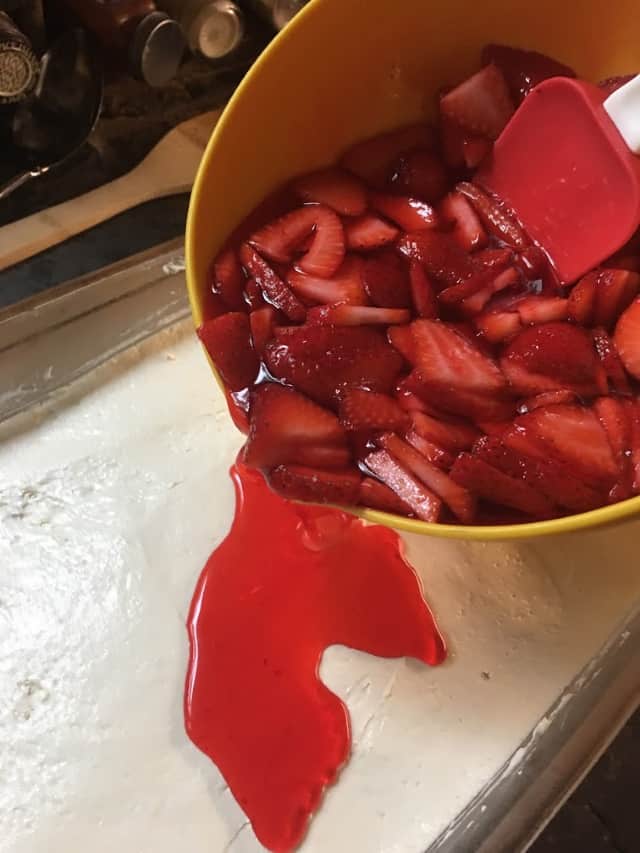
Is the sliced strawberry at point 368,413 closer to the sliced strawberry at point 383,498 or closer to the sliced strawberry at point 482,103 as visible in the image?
the sliced strawberry at point 383,498

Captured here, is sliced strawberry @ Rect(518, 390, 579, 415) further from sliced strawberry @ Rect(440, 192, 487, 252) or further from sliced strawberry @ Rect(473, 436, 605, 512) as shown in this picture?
sliced strawberry @ Rect(440, 192, 487, 252)

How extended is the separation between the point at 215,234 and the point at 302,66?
17cm

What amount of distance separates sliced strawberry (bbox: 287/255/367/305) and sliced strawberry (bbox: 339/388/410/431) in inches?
3.8

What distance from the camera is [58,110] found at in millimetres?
1062

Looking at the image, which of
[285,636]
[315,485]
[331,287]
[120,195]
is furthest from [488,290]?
[120,195]

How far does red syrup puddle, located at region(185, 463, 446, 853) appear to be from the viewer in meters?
0.85

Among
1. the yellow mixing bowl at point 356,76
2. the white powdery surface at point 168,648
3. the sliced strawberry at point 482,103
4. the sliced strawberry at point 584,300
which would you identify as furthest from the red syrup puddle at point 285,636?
the sliced strawberry at point 482,103

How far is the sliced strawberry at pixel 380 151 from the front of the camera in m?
0.88

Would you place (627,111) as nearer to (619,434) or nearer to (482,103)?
(482,103)

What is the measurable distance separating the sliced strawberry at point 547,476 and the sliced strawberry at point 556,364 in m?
0.08

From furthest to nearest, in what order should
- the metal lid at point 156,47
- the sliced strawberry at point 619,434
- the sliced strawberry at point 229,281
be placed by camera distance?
the metal lid at point 156,47 → the sliced strawberry at point 229,281 → the sliced strawberry at point 619,434

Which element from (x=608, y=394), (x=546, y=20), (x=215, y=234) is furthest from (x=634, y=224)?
(x=215, y=234)

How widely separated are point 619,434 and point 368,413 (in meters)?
0.21

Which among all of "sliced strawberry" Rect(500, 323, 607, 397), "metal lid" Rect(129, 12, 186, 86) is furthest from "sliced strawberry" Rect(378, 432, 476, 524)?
"metal lid" Rect(129, 12, 186, 86)
